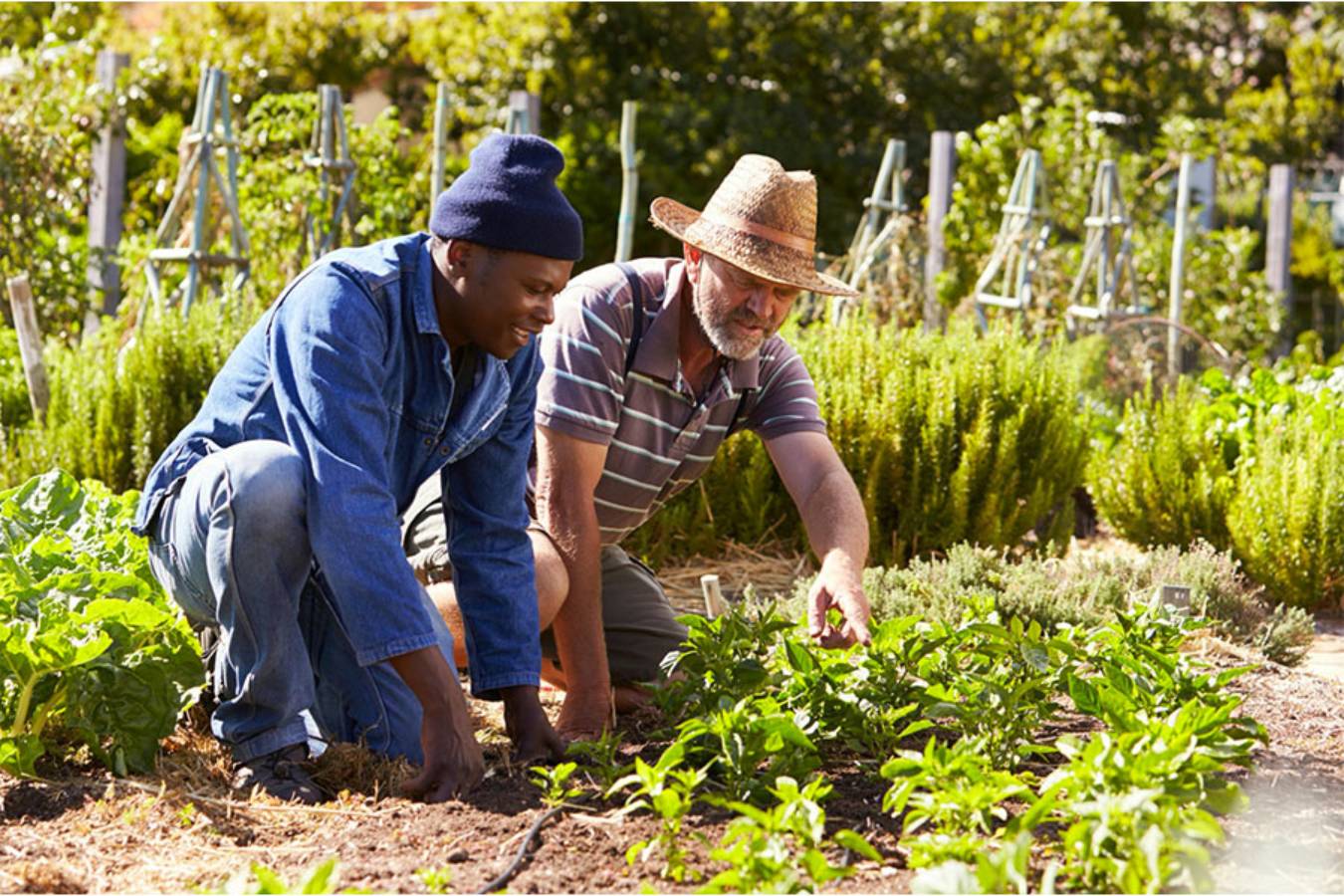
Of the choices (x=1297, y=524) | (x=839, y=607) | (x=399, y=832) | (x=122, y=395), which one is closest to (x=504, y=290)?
(x=399, y=832)

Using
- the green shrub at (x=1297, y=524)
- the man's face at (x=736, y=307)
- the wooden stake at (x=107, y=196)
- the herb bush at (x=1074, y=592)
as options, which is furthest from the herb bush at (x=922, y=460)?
the wooden stake at (x=107, y=196)

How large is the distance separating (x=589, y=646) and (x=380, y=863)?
3.40 ft

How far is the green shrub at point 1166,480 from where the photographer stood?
5.97 metres

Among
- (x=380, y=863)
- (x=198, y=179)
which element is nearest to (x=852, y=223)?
(x=198, y=179)

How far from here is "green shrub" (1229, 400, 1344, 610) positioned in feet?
18.0

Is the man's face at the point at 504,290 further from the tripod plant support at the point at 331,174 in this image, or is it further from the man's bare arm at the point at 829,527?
the tripod plant support at the point at 331,174

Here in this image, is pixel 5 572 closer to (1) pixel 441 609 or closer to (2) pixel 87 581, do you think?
(2) pixel 87 581

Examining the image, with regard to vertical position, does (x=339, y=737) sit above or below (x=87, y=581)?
below

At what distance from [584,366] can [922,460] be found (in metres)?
2.56

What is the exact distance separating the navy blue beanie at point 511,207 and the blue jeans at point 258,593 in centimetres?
52

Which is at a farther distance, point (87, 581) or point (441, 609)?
point (441, 609)

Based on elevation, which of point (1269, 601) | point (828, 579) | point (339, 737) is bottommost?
point (1269, 601)

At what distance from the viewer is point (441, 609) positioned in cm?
373

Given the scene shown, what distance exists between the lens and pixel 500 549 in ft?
10.3
